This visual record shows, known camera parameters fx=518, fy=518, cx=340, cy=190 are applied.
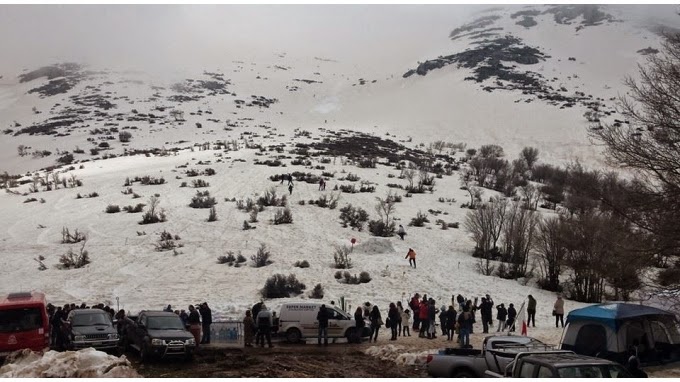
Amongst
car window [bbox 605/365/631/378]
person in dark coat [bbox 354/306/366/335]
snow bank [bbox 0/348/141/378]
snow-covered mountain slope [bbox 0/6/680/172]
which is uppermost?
snow-covered mountain slope [bbox 0/6/680/172]

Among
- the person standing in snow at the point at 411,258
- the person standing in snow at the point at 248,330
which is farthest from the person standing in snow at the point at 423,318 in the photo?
the person standing in snow at the point at 411,258

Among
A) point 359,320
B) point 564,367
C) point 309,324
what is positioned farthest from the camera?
point 309,324

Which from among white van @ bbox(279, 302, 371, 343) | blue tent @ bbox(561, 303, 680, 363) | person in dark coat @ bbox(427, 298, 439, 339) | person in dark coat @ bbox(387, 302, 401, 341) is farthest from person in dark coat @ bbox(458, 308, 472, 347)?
white van @ bbox(279, 302, 371, 343)

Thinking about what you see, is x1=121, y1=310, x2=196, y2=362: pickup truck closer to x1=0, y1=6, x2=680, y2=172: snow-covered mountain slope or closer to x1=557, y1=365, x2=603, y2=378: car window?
x1=557, y1=365, x2=603, y2=378: car window

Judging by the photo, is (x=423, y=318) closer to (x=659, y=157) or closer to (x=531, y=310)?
(x=531, y=310)

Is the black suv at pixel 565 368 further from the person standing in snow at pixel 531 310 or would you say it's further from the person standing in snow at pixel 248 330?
the person standing in snow at pixel 531 310

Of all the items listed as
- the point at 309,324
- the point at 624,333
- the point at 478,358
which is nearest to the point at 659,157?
the point at 624,333
